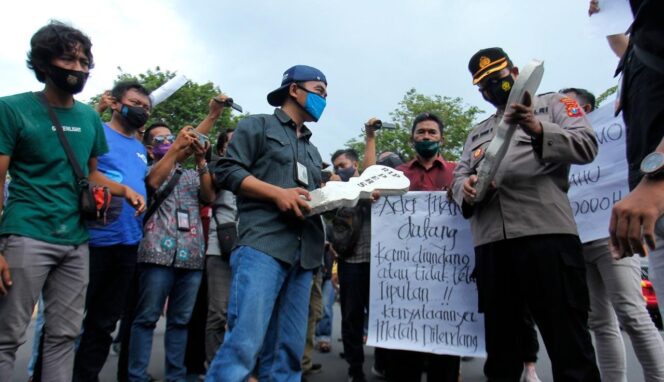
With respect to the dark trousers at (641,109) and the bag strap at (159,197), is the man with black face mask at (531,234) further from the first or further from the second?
the bag strap at (159,197)

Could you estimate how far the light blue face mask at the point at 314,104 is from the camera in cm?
311

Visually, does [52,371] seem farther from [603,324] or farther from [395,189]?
[603,324]

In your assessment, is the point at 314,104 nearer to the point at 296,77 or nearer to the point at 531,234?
the point at 296,77

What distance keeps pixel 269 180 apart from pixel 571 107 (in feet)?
5.62

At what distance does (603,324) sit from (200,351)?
3.37 m

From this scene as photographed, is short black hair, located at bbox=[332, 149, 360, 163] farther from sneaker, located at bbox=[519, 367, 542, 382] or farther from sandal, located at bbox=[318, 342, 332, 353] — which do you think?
sneaker, located at bbox=[519, 367, 542, 382]

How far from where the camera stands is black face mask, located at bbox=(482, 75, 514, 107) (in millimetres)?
2945

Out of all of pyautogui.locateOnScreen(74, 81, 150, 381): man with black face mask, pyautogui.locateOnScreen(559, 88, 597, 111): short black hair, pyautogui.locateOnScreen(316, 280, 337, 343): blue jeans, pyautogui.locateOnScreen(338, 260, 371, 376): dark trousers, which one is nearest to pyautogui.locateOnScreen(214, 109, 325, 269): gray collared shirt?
pyautogui.locateOnScreen(74, 81, 150, 381): man with black face mask

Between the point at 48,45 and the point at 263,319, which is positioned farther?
the point at 48,45

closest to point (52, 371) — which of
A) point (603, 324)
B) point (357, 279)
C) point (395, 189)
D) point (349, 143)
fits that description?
point (395, 189)

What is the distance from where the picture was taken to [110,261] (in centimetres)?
343

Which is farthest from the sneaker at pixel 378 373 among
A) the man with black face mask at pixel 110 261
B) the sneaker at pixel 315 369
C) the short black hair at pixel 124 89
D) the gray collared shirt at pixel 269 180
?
the short black hair at pixel 124 89

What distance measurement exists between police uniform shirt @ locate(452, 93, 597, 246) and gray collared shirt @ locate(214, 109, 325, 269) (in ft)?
3.22

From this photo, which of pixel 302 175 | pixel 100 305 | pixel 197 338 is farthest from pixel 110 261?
pixel 197 338
